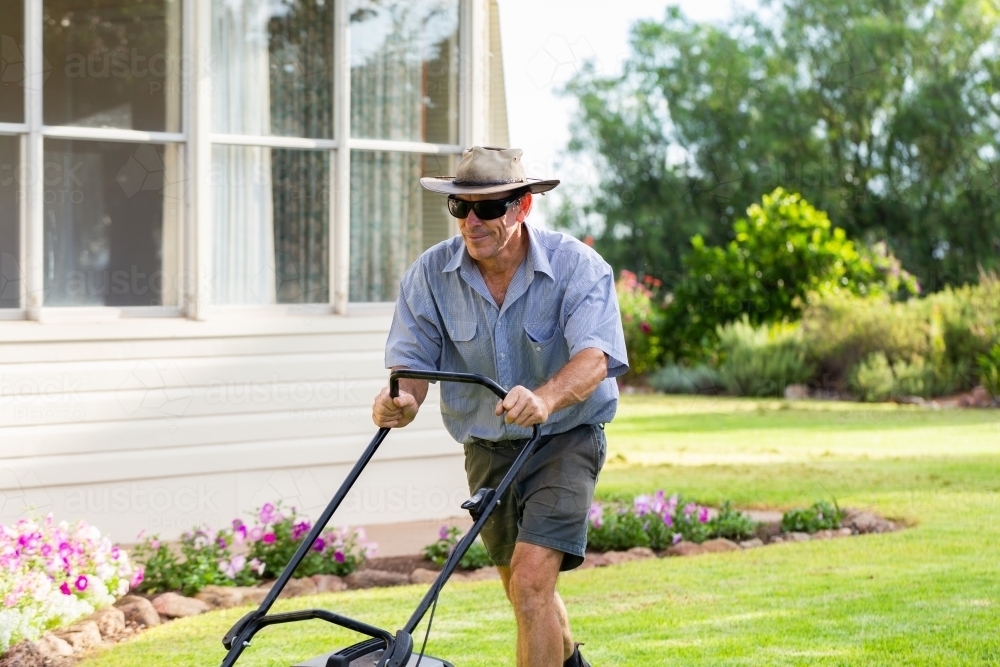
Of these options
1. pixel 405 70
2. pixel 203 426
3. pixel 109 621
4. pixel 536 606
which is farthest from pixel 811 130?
pixel 536 606

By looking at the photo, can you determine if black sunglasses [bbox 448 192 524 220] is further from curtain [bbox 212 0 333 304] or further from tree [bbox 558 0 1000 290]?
tree [bbox 558 0 1000 290]

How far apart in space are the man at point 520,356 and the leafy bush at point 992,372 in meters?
12.0

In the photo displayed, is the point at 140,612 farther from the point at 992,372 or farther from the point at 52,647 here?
the point at 992,372

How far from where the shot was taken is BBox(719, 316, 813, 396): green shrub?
56.7 ft

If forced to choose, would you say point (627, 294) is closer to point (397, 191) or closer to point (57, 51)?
point (397, 191)

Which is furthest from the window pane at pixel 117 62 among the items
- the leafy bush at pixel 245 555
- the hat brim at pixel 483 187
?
the hat brim at pixel 483 187

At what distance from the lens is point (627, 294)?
69.8 feet

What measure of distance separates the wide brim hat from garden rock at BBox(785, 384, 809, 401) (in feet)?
43.7

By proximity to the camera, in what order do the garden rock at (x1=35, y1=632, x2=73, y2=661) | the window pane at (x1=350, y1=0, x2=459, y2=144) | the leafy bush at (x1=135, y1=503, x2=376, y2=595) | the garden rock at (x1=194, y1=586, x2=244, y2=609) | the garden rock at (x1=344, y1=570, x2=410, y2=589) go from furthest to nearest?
the window pane at (x1=350, y1=0, x2=459, y2=144) → the garden rock at (x1=344, y1=570, x2=410, y2=589) → the leafy bush at (x1=135, y1=503, x2=376, y2=595) → the garden rock at (x1=194, y1=586, x2=244, y2=609) → the garden rock at (x1=35, y1=632, x2=73, y2=661)

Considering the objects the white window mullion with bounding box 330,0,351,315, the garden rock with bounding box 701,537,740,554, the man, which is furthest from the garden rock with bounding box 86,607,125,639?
the garden rock with bounding box 701,537,740,554

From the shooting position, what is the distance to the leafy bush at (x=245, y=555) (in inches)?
256

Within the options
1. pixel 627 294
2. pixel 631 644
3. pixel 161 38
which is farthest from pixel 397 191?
pixel 627 294

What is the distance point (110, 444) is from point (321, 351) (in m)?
1.34

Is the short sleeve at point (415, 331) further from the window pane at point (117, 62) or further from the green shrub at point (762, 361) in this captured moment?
the green shrub at point (762, 361)
